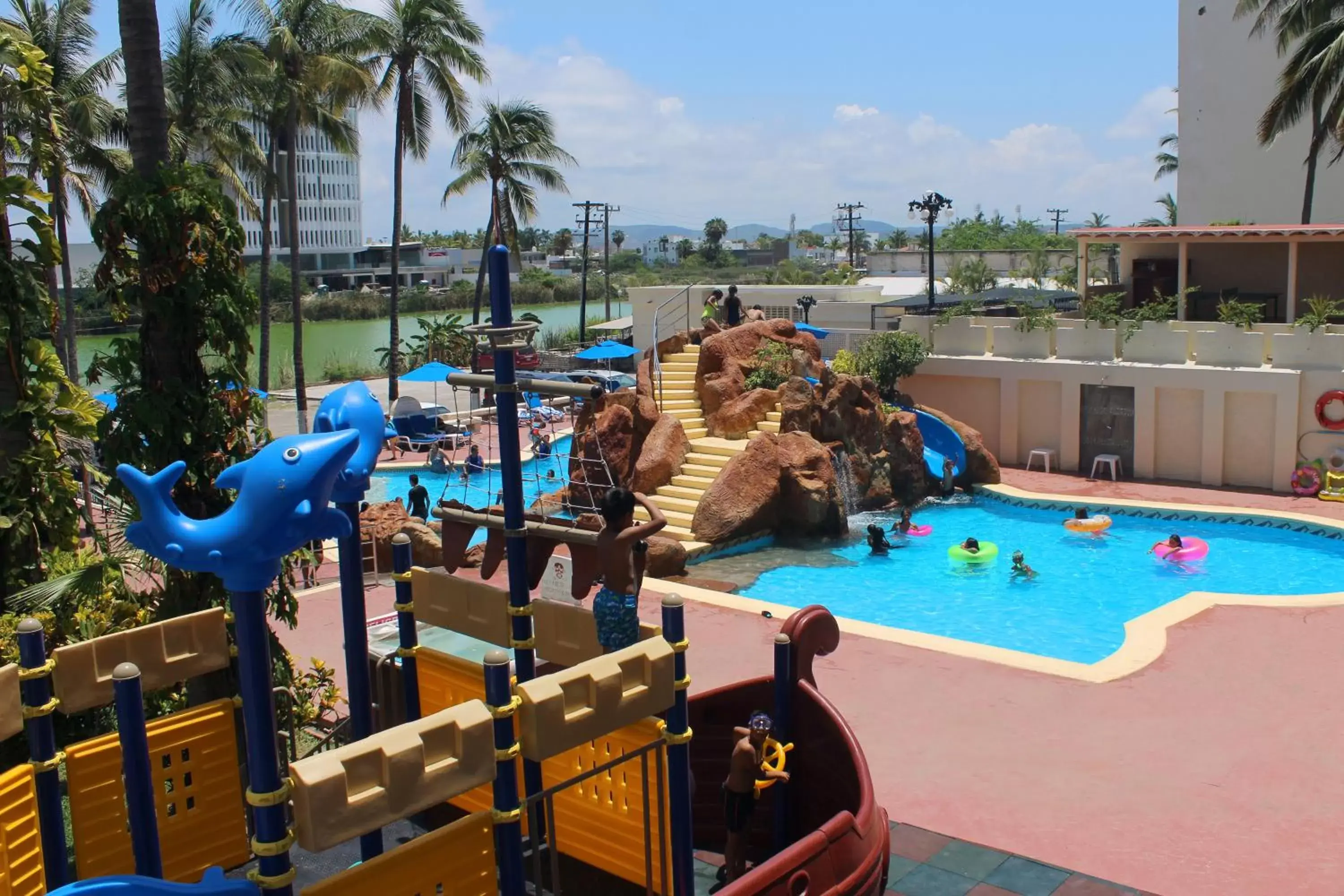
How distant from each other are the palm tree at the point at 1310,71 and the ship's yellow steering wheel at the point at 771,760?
93.5ft

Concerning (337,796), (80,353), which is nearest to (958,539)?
(337,796)

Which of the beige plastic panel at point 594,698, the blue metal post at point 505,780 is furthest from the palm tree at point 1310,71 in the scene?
the blue metal post at point 505,780

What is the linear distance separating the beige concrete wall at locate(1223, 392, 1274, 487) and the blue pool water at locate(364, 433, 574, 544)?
43.1 ft

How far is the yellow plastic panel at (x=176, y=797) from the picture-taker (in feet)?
22.2

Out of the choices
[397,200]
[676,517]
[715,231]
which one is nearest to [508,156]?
[397,200]

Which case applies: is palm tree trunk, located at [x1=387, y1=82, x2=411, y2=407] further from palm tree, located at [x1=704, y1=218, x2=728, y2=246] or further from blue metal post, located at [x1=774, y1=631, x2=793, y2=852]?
palm tree, located at [x1=704, y1=218, x2=728, y2=246]

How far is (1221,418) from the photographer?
23359 mm

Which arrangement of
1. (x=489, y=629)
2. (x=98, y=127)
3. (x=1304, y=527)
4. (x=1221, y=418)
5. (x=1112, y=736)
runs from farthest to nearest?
1. (x=98, y=127)
2. (x=1221, y=418)
3. (x=1304, y=527)
4. (x=1112, y=736)
5. (x=489, y=629)

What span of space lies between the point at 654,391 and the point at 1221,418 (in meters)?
11.3

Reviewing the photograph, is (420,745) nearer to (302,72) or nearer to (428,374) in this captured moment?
(428,374)

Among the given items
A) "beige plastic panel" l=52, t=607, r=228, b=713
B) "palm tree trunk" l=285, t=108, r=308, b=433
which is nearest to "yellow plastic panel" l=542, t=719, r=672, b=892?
"beige plastic panel" l=52, t=607, r=228, b=713

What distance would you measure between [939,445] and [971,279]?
59.2 feet

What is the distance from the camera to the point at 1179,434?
24.1 m

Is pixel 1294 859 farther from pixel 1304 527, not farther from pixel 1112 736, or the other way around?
pixel 1304 527
